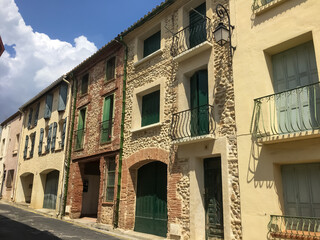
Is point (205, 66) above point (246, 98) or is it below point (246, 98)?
above

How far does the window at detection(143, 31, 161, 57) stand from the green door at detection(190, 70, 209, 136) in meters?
2.66

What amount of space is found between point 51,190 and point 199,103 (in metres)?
12.1

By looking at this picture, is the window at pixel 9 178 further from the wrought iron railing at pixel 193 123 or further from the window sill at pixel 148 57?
the wrought iron railing at pixel 193 123

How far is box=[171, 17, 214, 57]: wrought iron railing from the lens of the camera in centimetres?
917

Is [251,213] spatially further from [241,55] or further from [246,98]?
[241,55]

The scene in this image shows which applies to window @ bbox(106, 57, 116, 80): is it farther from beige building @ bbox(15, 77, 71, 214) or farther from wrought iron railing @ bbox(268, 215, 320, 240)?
wrought iron railing @ bbox(268, 215, 320, 240)

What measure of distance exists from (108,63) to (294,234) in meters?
10.7

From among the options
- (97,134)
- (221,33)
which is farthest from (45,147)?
(221,33)

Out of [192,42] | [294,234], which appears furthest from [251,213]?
[192,42]

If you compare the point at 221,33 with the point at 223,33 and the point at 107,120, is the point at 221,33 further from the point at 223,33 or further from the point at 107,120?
the point at 107,120

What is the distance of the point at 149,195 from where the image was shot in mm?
10227

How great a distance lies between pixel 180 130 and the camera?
9008 mm

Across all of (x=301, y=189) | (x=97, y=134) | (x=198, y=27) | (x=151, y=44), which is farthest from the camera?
(x=97, y=134)

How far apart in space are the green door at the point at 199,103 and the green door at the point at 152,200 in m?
2.11
